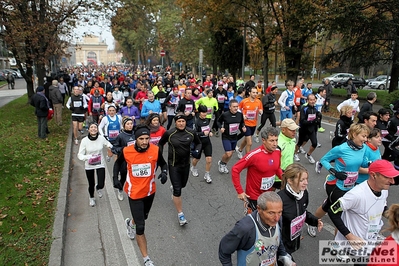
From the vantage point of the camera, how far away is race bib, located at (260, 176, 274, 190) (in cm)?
412

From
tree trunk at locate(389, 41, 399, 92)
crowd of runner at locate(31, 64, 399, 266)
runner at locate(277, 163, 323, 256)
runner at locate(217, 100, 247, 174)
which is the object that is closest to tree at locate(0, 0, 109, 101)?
crowd of runner at locate(31, 64, 399, 266)

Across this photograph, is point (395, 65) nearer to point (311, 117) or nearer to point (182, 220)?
point (311, 117)

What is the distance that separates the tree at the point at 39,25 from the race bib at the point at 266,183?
425 inches

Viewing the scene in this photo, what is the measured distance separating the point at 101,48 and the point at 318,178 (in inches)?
6157

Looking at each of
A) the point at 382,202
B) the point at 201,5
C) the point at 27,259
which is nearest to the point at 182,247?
the point at 27,259

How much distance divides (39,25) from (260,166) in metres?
12.4

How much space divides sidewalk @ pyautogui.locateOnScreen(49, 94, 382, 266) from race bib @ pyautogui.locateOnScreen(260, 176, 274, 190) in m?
1.97

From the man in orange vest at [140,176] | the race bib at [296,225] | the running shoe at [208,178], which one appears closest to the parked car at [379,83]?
the running shoe at [208,178]

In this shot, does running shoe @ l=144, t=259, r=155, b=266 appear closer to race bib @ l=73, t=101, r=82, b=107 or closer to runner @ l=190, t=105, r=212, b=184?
runner @ l=190, t=105, r=212, b=184

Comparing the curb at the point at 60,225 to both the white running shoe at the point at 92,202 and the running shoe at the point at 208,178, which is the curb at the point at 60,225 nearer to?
the white running shoe at the point at 92,202

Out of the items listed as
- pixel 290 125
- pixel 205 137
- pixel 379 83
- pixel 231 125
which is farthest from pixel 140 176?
pixel 379 83

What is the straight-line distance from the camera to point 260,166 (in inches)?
158

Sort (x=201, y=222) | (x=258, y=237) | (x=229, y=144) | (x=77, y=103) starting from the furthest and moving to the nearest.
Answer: (x=77, y=103), (x=229, y=144), (x=201, y=222), (x=258, y=237)

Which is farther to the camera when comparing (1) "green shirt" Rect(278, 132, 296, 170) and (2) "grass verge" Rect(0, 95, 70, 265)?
(1) "green shirt" Rect(278, 132, 296, 170)
